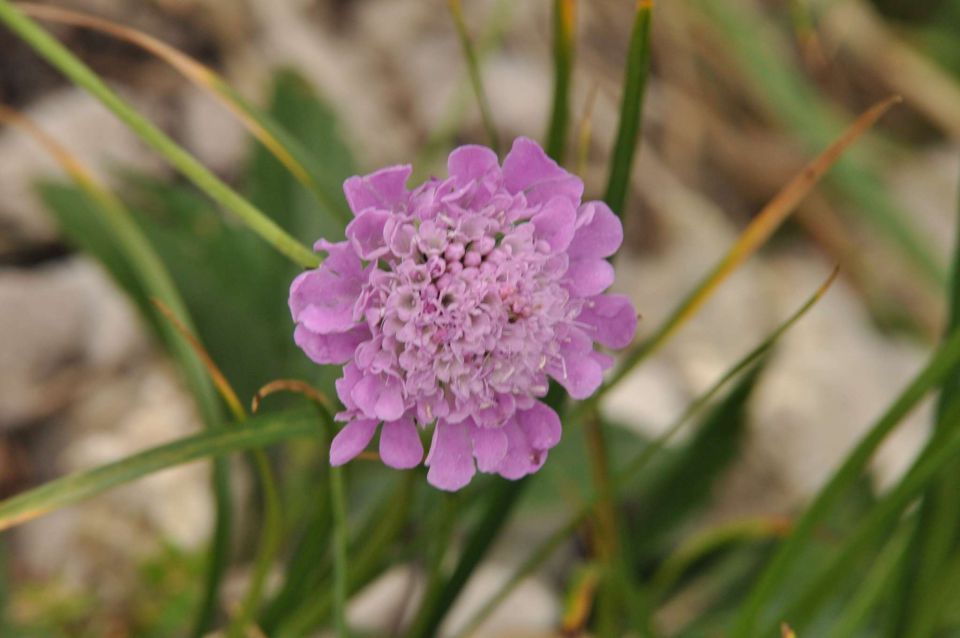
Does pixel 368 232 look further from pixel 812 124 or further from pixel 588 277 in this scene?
pixel 812 124

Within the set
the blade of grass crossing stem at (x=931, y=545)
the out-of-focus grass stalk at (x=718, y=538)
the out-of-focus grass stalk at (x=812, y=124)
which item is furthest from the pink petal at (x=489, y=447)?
the out-of-focus grass stalk at (x=812, y=124)

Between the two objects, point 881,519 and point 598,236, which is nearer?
point 598,236

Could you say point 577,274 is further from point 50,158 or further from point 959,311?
point 50,158

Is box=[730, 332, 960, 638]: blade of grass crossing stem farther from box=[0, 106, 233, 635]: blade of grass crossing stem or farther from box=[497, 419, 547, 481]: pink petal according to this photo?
box=[0, 106, 233, 635]: blade of grass crossing stem

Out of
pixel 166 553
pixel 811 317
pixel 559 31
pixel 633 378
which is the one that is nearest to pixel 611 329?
pixel 559 31

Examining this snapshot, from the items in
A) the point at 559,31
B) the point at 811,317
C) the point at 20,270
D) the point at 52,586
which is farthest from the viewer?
the point at 811,317

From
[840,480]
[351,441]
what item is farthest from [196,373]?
[840,480]

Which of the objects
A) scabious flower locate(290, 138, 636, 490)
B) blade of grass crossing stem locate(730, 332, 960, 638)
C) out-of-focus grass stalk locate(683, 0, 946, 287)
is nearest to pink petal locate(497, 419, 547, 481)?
scabious flower locate(290, 138, 636, 490)
